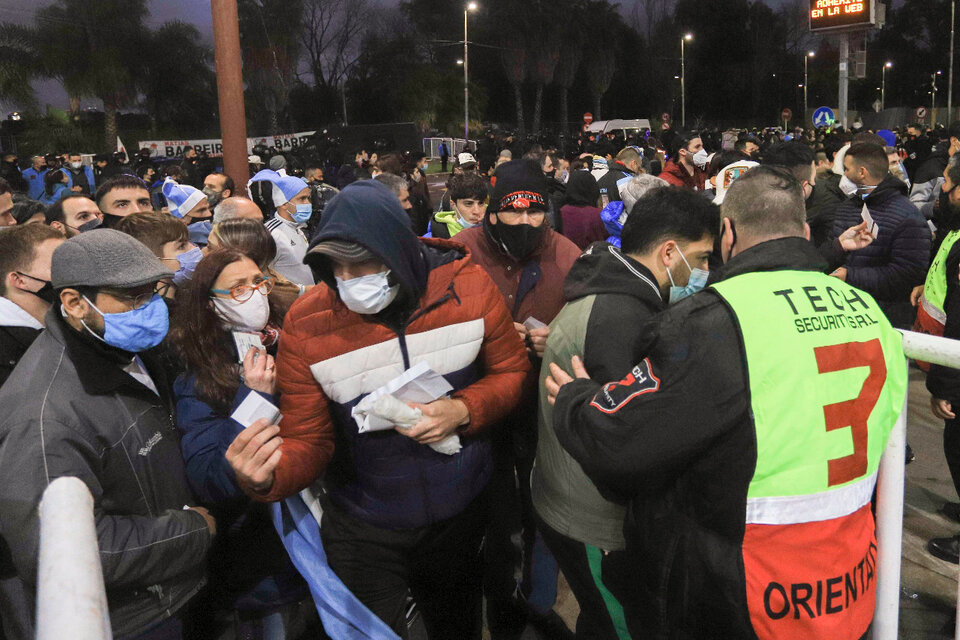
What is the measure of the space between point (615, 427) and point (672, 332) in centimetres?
28

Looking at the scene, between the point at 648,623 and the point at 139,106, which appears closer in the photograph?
the point at 648,623

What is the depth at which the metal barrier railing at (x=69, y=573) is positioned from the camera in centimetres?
79

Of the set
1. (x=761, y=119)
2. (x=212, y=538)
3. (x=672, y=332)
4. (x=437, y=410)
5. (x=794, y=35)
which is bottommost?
(x=212, y=538)

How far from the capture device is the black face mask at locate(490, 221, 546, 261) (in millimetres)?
3611

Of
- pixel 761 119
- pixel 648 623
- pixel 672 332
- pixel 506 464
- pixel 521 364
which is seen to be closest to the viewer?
pixel 672 332

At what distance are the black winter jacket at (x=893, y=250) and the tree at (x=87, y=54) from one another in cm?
3501

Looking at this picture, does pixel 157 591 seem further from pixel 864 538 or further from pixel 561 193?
pixel 561 193

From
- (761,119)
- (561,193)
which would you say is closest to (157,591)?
(561,193)

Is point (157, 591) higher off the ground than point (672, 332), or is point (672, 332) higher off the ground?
point (672, 332)

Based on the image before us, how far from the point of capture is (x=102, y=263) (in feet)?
7.58

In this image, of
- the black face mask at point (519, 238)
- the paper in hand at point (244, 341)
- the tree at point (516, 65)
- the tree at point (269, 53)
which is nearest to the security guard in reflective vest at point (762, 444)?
the paper in hand at point (244, 341)

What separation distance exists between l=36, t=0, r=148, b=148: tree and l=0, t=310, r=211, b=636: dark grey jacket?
35.5m

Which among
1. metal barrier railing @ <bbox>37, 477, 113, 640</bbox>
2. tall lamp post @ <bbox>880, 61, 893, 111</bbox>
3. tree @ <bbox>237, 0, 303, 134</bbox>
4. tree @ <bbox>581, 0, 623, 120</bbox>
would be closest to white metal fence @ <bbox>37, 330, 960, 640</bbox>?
metal barrier railing @ <bbox>37, 477, 113, 640</bbox>

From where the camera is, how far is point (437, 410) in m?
2.32
